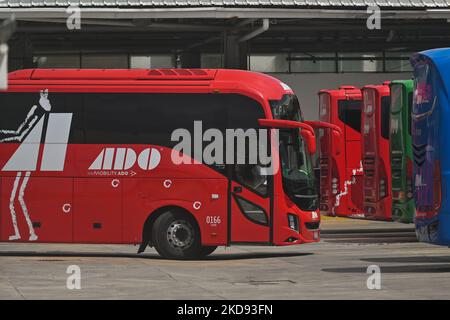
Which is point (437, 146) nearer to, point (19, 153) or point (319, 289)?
point (319, 289)

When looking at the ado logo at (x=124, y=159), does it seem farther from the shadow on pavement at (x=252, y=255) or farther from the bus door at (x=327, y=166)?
the bus door at (x=327, y=166)

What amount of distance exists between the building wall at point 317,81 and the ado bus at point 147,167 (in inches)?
727

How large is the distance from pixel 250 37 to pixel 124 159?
12692 millimetres

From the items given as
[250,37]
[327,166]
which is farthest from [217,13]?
[327,166]

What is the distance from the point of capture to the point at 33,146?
20.6 meters

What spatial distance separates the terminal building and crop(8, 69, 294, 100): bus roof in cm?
891

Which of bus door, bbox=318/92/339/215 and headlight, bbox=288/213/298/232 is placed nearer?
headlight, bbox=288/213/298/232

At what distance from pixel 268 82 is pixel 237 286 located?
5.57m

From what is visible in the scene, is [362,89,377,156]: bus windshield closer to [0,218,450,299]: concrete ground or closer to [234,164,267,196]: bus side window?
[0,218,450,299]: concrete ground

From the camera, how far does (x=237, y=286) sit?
15977 mm

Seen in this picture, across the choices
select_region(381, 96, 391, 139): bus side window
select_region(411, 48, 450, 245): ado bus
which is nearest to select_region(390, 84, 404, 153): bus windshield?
select_region(381, 96, 391, 139): bus side window

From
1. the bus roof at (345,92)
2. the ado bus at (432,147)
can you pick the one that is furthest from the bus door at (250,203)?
the bus roof at (345,92)

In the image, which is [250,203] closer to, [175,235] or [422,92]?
[175,235]

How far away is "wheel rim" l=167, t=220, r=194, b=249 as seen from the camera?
66.9 ft
